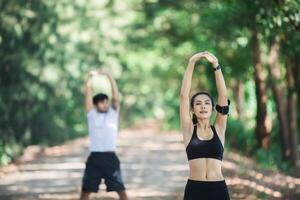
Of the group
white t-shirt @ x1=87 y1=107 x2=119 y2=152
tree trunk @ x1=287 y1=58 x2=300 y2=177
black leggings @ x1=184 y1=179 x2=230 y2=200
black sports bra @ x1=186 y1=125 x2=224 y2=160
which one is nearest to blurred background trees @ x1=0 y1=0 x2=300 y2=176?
tree trunk @ x1=287 y1=58 x2=300 y2=177

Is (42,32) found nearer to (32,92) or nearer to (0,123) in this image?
(32,92)

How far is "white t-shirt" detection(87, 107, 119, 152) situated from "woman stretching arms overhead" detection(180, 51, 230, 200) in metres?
3.21

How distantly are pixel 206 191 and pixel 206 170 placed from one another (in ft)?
0.67

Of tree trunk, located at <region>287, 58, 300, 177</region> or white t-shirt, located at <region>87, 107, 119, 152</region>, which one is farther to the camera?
tree trunk, located at <region>287, 58, 300, 177</region>

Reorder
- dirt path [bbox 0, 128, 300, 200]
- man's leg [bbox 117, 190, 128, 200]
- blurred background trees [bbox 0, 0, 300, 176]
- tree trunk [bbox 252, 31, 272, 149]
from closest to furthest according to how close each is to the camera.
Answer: man's leg [bbox 117, 190, 128, 200], dirt path [bbox 0, 128, 300, 200], blurred background trees [bbox 0, 0, 300, 176], tree trunk [bbox 252, 31, 272, 149]

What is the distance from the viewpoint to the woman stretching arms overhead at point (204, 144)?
6.53 m

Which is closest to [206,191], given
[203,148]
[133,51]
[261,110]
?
[203,148]

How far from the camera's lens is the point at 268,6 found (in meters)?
11.4

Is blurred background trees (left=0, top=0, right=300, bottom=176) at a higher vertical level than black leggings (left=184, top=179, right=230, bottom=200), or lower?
higher

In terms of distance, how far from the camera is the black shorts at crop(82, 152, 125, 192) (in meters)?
9.86

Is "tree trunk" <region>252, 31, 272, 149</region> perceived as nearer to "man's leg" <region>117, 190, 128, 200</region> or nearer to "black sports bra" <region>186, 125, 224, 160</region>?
"man's leg" <region>117, 190, 128, 200</region>

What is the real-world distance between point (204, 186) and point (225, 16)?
1150cm

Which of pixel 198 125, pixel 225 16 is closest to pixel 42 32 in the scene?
pixel 225 16

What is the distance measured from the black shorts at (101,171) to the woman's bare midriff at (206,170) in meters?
3.46
